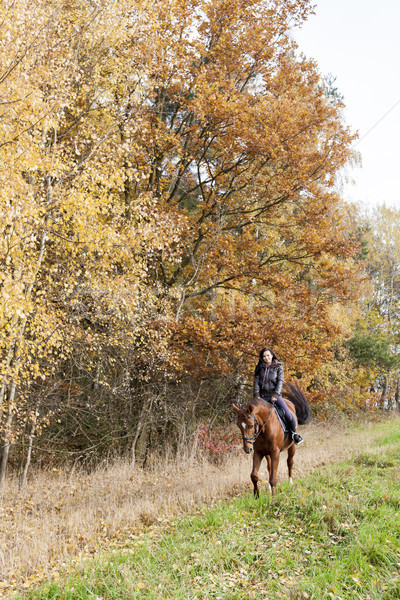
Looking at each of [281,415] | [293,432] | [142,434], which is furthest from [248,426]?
[142,434]

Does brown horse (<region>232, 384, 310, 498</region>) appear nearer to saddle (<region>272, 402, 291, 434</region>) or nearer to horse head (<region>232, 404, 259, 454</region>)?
horse head (<region>232, 404, 259, 454</region>)

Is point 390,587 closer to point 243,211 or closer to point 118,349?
point 118,349

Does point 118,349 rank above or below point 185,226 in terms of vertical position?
below

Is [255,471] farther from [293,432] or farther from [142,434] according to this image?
[142,434]

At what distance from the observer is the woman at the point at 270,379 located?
24.1 ft

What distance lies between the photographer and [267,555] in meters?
4.82

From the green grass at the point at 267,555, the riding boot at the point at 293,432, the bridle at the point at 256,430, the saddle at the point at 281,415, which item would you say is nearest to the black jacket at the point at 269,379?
the saddle at the point at 281,415

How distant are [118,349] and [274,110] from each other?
7.01 meters

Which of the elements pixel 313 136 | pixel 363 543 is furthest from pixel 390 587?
pixel 313 136

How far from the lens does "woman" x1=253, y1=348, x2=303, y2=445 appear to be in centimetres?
734

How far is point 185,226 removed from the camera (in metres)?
11.0

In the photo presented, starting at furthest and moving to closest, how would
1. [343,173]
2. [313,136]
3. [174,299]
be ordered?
[343,173], [174,299], [313,136]

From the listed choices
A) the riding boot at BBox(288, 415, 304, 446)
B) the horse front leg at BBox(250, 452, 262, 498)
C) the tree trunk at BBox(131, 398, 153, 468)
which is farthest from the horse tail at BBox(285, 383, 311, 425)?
the tree trunk at BBox(131, 398, 153, 468)

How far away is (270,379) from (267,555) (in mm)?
3026
